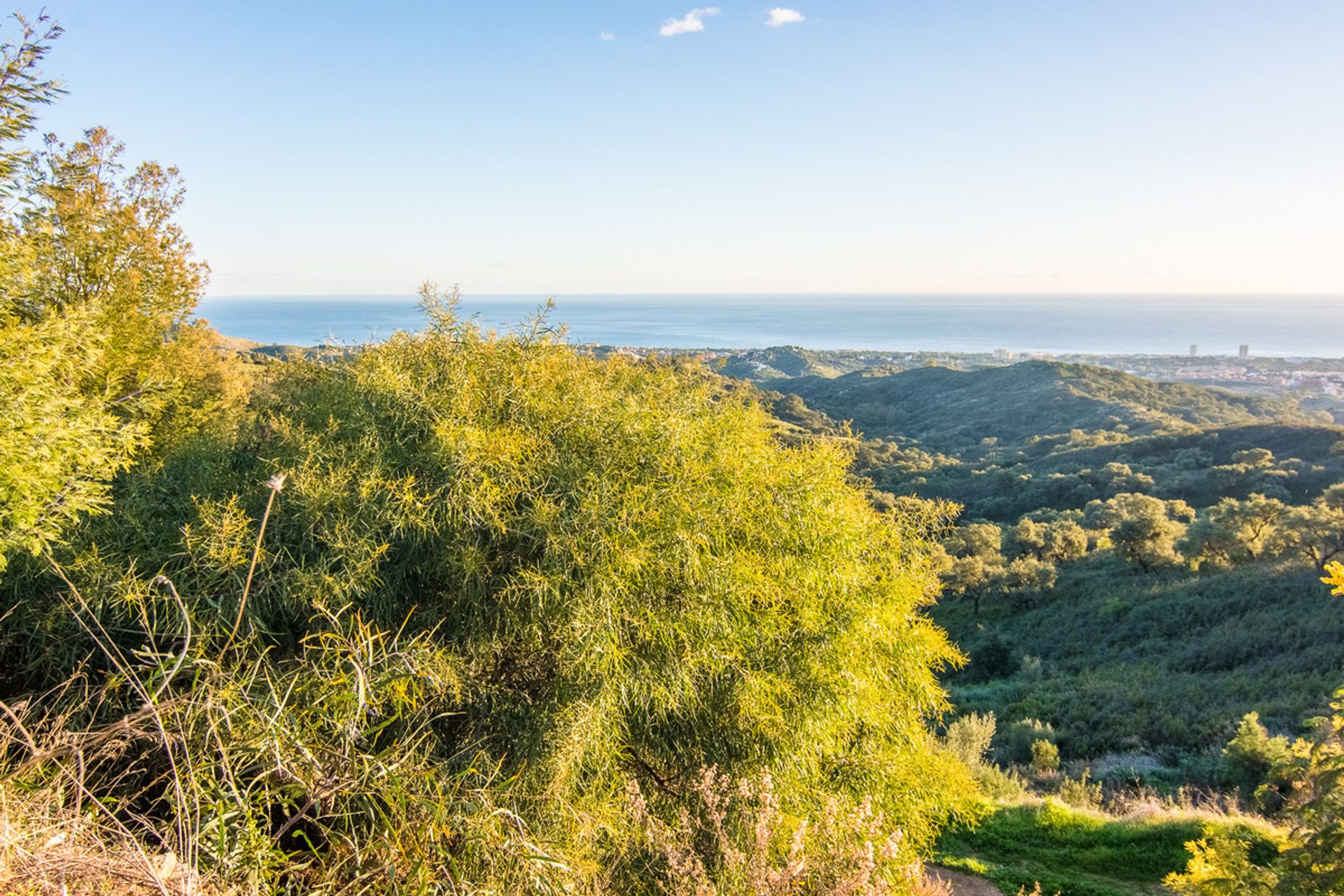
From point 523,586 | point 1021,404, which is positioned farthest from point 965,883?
point 1021,404

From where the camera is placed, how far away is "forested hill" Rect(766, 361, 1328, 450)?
65.3 meters

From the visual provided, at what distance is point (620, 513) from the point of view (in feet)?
17.6

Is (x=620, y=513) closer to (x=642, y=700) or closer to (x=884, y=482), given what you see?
(x=642, y=700)

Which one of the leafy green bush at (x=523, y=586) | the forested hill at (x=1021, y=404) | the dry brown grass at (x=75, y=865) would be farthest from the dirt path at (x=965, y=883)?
the forested hill at (x=1021, y=404)

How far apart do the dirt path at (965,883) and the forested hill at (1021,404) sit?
5836 cm

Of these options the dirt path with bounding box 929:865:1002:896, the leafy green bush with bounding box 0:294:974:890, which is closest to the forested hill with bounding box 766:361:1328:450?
the dirt path with bounding box 929:865:1002:896

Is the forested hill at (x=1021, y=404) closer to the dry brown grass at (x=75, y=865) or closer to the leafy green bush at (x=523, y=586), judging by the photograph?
the leafy green bush at (x=523, y=586)

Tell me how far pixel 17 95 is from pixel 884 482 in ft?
149

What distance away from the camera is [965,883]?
8.77 meters

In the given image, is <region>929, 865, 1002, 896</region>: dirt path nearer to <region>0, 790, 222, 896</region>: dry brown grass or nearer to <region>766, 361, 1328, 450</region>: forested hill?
<region>0, 790, 222, 896</region>: dry brown grass

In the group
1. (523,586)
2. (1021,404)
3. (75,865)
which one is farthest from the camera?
(1021,404)

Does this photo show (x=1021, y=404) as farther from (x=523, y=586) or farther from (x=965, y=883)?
(x=523, y=586)

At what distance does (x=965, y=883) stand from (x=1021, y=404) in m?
72.9

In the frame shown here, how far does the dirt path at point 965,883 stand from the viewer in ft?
28.0
